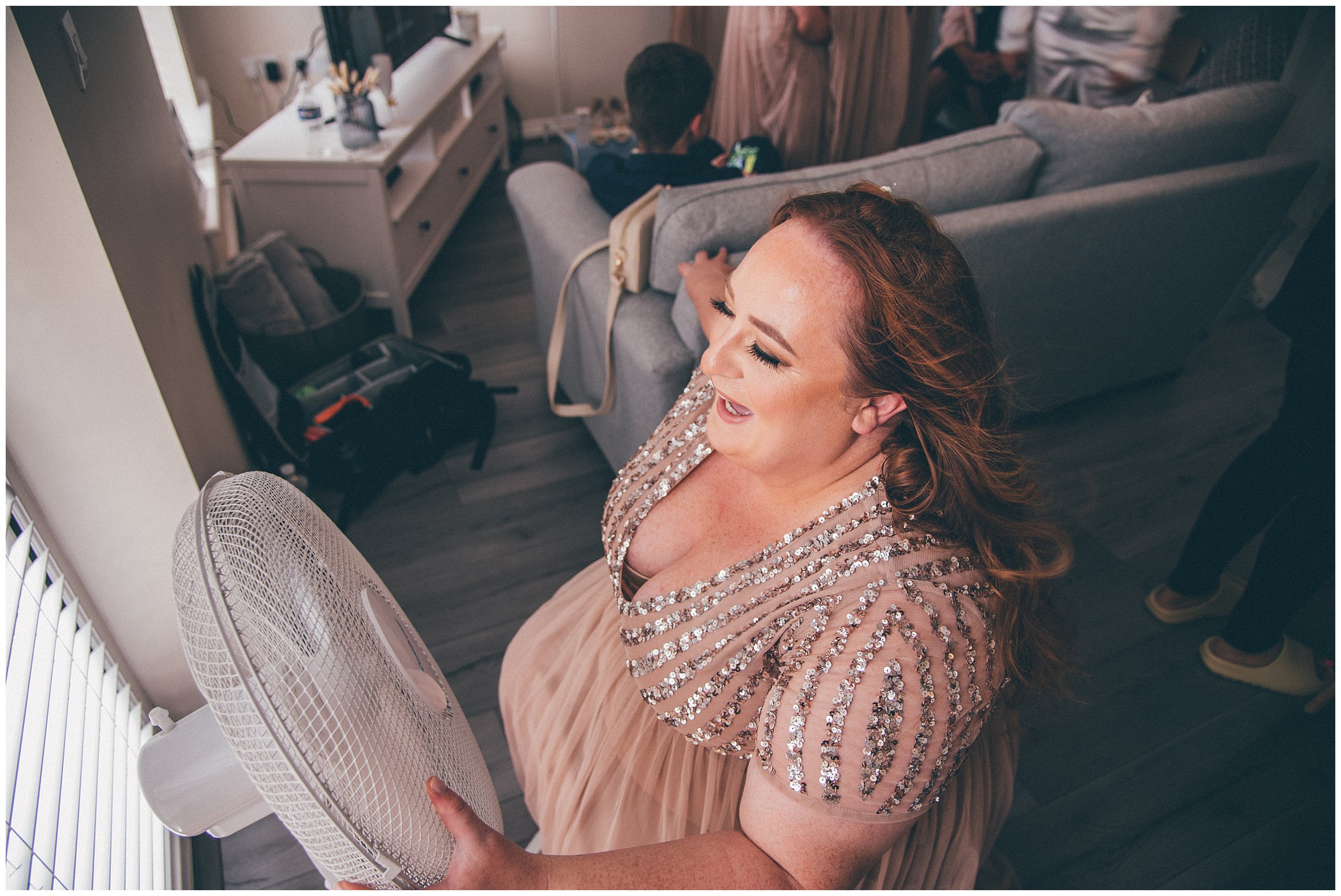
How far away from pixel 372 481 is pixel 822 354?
1.51 meters

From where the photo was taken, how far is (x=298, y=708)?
0.42 metres

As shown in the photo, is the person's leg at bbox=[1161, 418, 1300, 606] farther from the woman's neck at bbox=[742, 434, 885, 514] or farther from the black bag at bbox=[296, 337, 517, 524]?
the black bag at bbox=[296, 337, 517, 524]

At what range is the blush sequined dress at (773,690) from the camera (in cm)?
66

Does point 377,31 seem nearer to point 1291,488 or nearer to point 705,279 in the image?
point 705,279

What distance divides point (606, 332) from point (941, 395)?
968 millimetres

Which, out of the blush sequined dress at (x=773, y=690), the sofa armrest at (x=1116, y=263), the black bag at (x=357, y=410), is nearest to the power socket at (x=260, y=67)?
the black bag at (x=357, y=410)

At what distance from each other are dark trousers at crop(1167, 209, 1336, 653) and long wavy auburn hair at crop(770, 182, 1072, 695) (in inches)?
35.2

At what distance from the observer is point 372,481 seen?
1.87m

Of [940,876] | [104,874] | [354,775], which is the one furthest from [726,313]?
[104,874]

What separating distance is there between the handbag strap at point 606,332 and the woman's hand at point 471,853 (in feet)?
3.68

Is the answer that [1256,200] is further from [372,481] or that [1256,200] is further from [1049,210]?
[372,481]

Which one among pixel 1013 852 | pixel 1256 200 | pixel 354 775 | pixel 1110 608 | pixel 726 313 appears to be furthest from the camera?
pixel 1256 200

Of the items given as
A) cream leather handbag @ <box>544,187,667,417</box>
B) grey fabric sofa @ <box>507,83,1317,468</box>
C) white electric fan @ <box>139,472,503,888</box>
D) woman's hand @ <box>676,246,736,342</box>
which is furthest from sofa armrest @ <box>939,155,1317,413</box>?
white electric fan @ <box>139,472,503,888</box>

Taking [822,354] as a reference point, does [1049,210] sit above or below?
below
